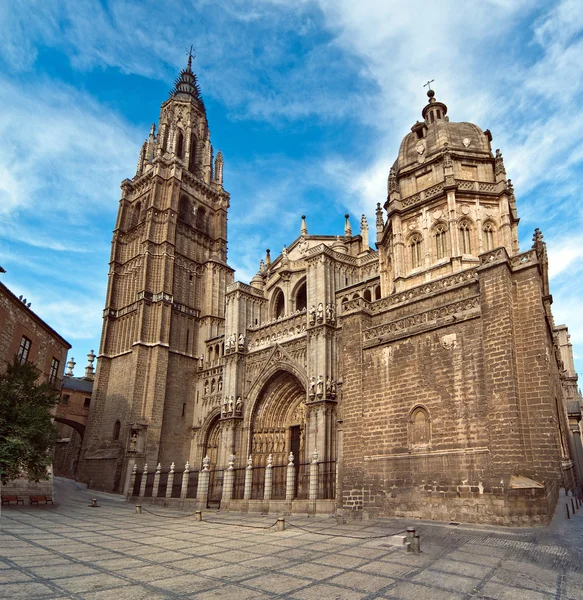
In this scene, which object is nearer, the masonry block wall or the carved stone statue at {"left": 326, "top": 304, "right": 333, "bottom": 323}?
the masonry block wall

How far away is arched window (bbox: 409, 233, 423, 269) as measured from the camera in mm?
21780

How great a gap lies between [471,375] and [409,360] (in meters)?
2.21

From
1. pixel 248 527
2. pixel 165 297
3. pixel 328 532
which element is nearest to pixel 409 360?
pixel 328 532

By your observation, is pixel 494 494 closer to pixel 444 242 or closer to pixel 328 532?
pixel 328 532

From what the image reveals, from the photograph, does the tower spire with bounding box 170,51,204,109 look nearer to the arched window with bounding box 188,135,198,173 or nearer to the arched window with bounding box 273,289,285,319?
the arched window with bounding box 188,135,198,173

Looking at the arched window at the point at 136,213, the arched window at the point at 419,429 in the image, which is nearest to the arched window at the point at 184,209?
the arched window at the point at 136,213

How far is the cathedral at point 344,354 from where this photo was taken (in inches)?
497

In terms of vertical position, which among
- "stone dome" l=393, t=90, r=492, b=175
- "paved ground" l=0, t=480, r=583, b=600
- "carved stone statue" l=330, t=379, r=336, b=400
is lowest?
"paved ground" l=0, t=480, r=583, b=600

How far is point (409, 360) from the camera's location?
14914mm

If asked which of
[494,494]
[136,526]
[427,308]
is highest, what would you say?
[427,308]

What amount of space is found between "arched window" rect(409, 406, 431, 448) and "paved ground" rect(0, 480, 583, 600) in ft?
7.92

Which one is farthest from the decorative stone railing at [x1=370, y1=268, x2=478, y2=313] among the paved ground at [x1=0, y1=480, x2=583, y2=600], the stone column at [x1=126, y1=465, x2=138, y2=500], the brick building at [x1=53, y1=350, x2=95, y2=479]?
the brick building at [x1=53, y1=350, x2=95, y2=479]

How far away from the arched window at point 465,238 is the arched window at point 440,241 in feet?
2.40

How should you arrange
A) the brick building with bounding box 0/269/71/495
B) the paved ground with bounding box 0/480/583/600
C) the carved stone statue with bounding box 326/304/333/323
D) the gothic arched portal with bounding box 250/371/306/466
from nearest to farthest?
the paved ground with bounding box 0/480/583/600
the brick building with bounding box 0/269/71/495
the carved stone statue with bounding box 326/304/333/323
the gothic arched portal with bounding box 250/371/306/466
